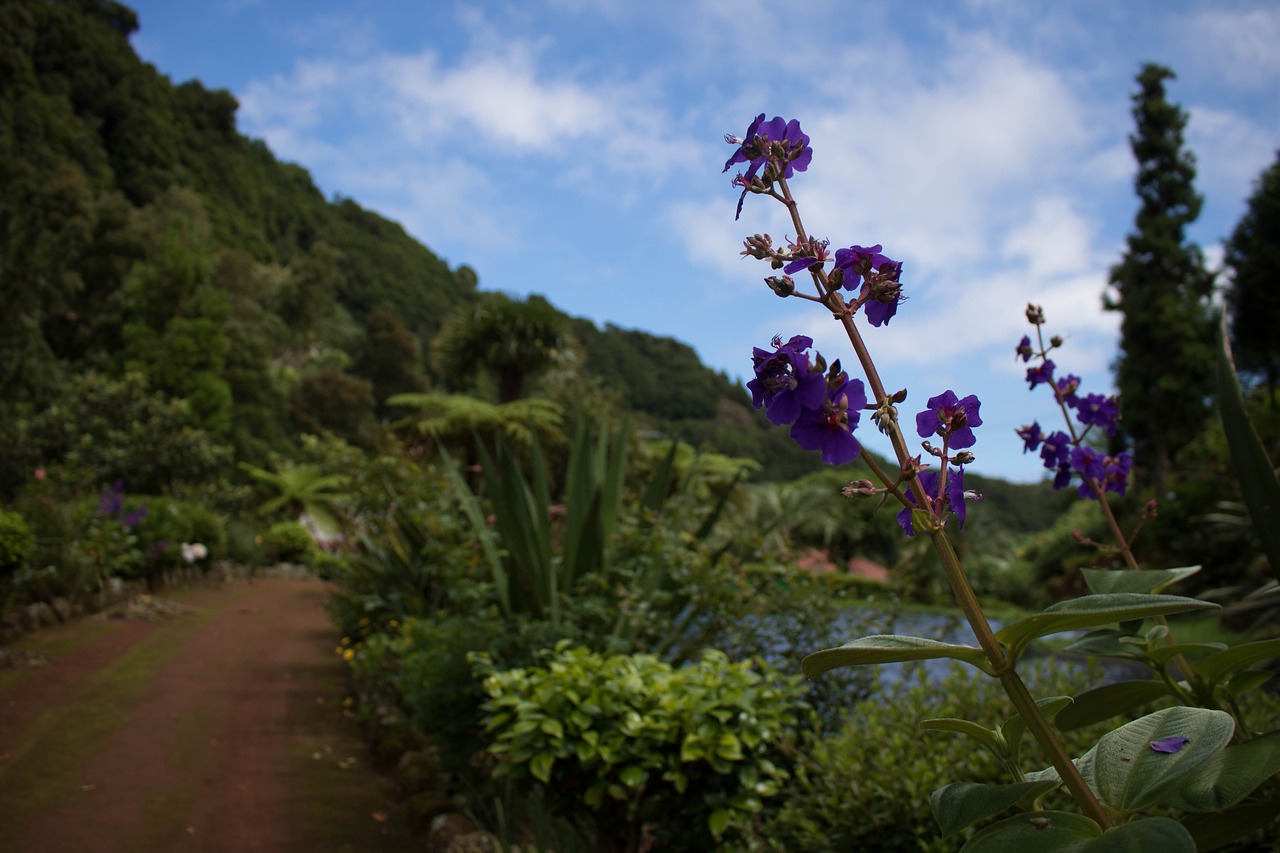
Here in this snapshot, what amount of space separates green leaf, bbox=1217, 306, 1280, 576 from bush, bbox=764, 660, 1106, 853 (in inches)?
36.9

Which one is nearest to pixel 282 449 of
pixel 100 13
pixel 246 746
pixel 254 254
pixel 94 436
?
pixel 94 436

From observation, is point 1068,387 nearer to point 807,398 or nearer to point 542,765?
point 807,398

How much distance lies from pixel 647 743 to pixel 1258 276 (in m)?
14.7

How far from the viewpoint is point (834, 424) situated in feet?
2.43

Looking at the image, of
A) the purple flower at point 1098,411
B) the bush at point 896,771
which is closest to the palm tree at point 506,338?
the bush at point 896,771

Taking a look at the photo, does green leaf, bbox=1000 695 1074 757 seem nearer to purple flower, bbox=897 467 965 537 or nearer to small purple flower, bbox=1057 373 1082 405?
purple flower, bbox=897 467 965 537

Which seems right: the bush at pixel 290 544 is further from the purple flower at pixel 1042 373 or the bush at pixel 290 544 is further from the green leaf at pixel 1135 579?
the green leaf at pixel 1135 579

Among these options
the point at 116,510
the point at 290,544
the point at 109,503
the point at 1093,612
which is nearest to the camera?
the point at 1093,612

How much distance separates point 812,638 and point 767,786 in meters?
0.89

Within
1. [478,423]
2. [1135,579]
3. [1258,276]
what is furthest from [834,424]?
[1258,276]

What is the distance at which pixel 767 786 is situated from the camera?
2111 millimetres

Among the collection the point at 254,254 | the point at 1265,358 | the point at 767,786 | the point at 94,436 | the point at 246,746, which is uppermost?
the point at 254,254

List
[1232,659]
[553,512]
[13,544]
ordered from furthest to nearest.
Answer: [13,544], [553,512], [1232,659]

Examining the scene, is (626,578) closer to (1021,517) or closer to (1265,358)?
(1265,358)
